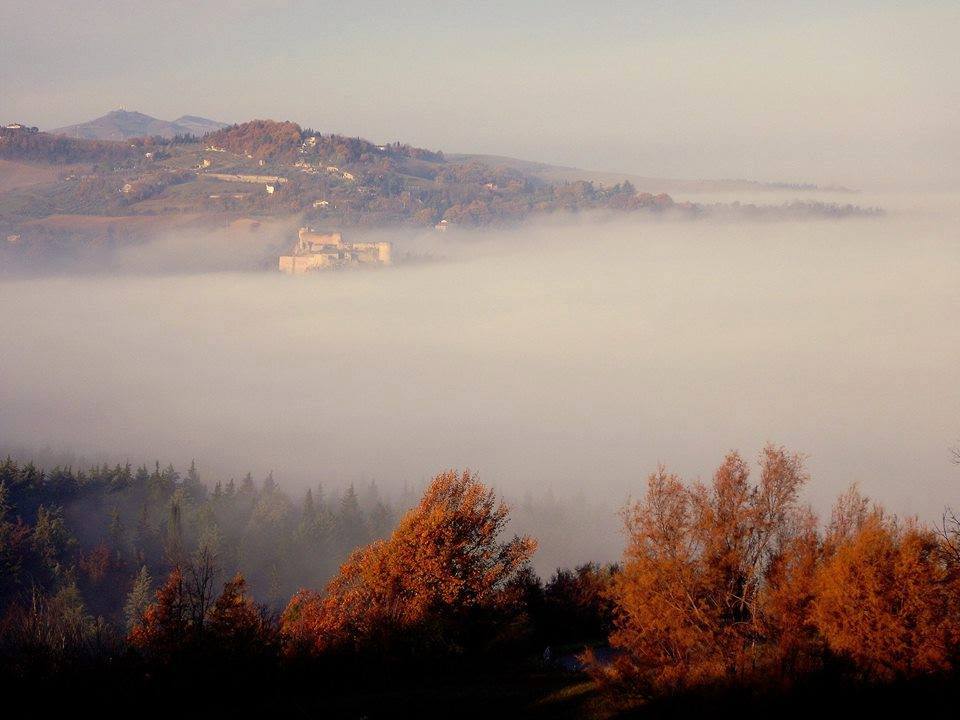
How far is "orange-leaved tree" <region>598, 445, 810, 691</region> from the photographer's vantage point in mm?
21453

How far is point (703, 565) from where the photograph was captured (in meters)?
23.3

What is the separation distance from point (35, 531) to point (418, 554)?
→ 45144 millimetres

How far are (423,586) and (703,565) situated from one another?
8660 millimetres

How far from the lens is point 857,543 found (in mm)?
21125

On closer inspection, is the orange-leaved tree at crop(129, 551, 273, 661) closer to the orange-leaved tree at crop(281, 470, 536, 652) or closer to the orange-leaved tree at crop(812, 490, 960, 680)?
the orange-leaved tree at crop(281, 470, 536, 652)

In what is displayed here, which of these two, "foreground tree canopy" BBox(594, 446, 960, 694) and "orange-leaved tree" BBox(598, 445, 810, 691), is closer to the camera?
"foreground tree canopy" BBox(594, 446, 960, 694)

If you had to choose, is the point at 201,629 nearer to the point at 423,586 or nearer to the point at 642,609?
the point at 423,586

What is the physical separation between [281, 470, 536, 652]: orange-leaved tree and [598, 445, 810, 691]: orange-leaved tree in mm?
5666

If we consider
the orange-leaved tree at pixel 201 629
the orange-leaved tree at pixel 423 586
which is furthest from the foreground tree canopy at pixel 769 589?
the orange-leaved tree at pixel 201 629

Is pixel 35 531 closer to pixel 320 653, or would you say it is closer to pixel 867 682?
pixel 320 653

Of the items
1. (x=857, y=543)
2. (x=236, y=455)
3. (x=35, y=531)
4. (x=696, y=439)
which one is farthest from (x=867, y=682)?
(x=696, y=439)

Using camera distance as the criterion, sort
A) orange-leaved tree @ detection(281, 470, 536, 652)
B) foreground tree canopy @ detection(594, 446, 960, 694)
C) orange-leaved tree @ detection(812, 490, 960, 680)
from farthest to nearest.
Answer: orange-leaved tree @ detection(281, 470, 536, 652) → foreground tree canopy @ detection(594, 446, 960, 694) → orange-leaved tree @ detection(812, 490, 960, 680)

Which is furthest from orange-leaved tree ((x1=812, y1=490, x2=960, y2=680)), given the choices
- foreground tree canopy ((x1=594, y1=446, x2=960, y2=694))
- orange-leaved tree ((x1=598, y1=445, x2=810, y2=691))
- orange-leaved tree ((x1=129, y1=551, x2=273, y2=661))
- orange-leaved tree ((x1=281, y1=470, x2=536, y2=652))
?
orange-leaved tree ((x1=129, y1=551, x2=273, y2=661))

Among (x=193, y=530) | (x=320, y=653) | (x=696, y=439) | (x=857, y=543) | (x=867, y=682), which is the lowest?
(x=696, y=439)
